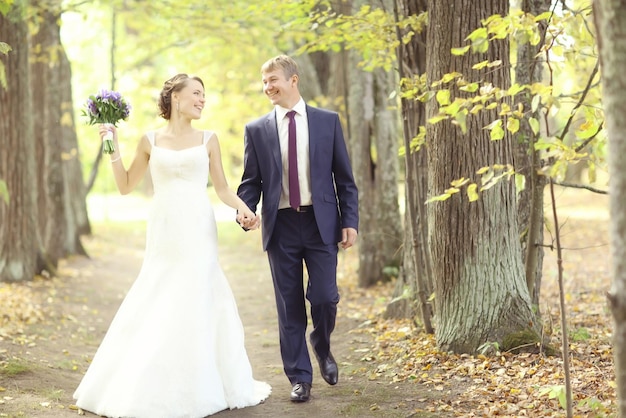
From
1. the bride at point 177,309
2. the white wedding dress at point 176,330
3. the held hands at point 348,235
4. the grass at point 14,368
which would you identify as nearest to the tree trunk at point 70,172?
the grass at point 14,368

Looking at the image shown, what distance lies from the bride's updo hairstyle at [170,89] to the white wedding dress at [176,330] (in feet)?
0.68

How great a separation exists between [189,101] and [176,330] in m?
1.58

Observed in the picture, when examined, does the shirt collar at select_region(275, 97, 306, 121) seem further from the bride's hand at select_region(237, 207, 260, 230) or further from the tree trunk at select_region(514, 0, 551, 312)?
the tree trunk at select_region(514, 0, 551, 312)

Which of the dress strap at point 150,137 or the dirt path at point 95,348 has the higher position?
the dress strap at point 150,137

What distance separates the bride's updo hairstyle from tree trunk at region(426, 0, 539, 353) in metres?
1.81

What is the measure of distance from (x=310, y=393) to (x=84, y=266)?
31.3ft

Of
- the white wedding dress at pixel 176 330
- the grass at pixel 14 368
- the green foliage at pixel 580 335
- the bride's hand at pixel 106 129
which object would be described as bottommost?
the green foliage at pixel 580 335

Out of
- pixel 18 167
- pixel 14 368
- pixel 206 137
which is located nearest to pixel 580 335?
pixel 206 137

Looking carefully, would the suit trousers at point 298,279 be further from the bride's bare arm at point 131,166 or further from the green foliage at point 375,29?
the green foliage at point 375,29

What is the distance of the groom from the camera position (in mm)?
5434

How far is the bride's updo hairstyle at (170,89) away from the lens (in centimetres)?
564

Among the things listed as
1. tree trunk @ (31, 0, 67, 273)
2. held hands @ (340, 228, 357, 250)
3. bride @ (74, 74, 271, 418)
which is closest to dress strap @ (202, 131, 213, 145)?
bride @ (74, 74, 271, 418)

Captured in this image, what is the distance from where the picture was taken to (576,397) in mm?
4902

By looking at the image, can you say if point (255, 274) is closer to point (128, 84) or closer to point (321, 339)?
point (321, 339)
